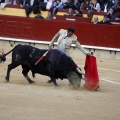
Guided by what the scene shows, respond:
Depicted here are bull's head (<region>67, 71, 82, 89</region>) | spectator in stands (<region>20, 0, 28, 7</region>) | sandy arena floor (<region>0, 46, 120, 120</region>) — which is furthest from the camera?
spectator in stands (<region>20, 0, 28, 7</region>)

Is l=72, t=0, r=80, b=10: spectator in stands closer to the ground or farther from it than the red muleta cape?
farther from it

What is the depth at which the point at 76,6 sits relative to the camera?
21.0 m

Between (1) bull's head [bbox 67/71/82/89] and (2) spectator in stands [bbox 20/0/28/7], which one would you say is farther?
(2) spectator in stands [bbox 20/0/28/7]

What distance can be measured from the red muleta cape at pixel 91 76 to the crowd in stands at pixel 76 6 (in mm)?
7101

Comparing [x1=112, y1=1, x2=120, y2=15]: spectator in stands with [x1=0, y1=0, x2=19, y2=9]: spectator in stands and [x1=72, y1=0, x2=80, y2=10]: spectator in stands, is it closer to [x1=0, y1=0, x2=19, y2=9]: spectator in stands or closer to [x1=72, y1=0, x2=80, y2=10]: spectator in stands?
[x1=72, y1=0, x2=80, y2=10]: spectator in stands

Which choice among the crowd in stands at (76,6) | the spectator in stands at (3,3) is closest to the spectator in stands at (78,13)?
the crowd in stands at (76,6)

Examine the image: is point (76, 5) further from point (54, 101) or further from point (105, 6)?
point (54, 101)

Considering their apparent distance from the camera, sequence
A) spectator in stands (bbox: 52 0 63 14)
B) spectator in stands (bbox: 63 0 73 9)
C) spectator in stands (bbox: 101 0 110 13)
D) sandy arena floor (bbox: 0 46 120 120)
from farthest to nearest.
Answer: spectator in stands (bbox: 52 0 63 14) < spectator in stands (bbox: 63 0 73 9) < spectator in stands (bbox: 101 0 110 13) < sandy arena floor (bbox: 0 46 120 120)

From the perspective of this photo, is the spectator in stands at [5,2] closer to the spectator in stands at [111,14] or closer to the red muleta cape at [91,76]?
the spectator in stands at [111,14]

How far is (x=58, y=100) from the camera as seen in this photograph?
10.6 meters

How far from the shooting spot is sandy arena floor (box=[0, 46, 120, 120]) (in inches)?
360

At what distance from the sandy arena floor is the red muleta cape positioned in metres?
0.13

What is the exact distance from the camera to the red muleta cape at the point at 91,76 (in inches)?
489

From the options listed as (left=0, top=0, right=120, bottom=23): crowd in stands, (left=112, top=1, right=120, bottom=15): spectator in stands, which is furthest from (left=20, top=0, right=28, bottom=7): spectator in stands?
(left=112, top=1, right=120, bottom=15): spectator in stands
